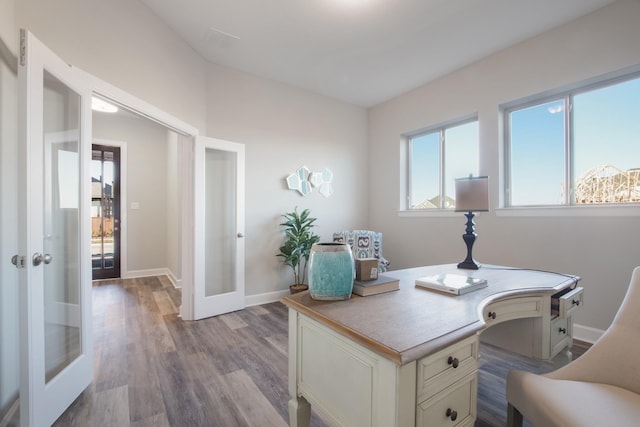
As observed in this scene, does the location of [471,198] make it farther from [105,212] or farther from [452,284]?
[105,212]

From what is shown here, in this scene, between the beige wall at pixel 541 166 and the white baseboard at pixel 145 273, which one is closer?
the beige wall at pixel 541 166

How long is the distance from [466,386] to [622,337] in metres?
0.70

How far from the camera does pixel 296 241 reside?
361 centimetres

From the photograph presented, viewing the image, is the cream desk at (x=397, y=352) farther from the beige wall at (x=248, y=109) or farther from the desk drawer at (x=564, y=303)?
the beige wall at (x=248, y=109)

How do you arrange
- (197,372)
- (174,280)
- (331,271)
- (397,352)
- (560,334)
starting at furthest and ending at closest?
1. (174,280)
2. (197,372)
3. (560,334)
4. (331,271)
5. (397,352)

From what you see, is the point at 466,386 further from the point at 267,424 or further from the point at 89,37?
the point at 89,37

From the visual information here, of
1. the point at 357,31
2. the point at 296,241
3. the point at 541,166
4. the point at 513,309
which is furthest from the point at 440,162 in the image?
the point at 513,309

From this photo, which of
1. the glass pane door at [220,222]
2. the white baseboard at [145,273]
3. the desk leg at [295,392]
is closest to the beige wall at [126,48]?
the glass pane door at [220,222]

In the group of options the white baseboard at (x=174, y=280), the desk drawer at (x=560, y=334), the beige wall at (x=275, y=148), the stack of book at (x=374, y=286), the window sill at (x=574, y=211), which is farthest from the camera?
the white baseboard at (x=174, y=280)

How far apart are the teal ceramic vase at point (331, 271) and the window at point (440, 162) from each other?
9.26 ft

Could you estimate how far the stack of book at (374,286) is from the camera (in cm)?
124

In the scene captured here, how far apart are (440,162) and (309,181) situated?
1.79 m

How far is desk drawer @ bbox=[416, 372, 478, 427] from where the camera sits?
2.73 ft

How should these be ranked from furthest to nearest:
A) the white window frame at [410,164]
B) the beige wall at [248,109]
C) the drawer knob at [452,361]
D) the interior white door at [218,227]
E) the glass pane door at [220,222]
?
the white window frame at [410,164] < the glass pane door at [220,222] < the interior white door at [218,227] < the beige wall at [248,109] < the drawer knob at [452,361]
